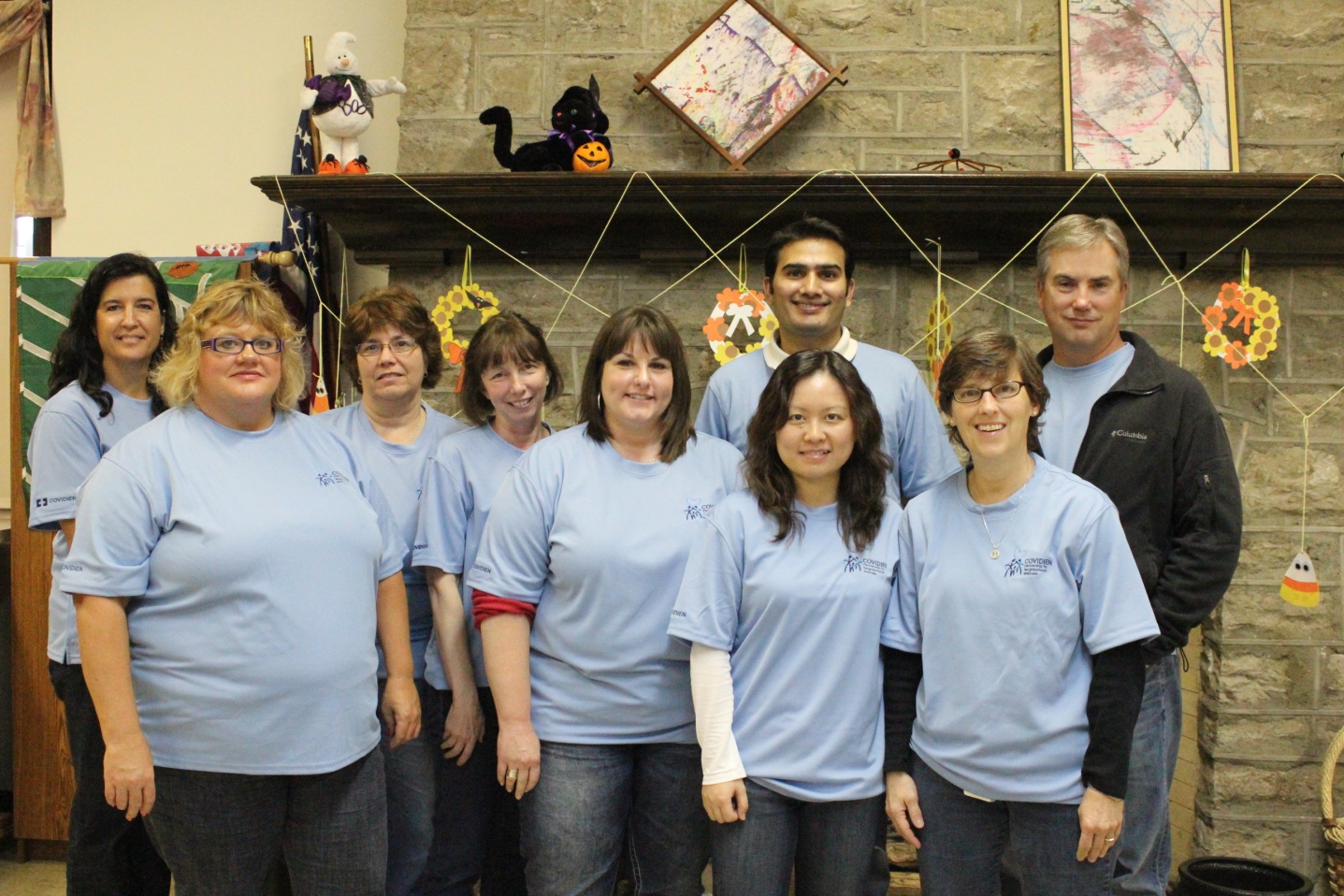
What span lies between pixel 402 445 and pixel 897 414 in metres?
0.95

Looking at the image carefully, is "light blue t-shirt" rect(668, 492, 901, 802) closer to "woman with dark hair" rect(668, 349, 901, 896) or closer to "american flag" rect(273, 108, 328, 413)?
"woman with dark hair" rect(668, 349, 901, 896)

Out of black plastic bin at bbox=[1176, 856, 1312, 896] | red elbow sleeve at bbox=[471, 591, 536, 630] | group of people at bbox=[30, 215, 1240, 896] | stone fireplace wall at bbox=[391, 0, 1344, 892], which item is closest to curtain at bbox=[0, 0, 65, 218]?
stone fireplace wall at bbox=[391, 0, 1344, 892]

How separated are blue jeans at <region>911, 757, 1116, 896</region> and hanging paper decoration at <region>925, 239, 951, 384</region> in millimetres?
1373

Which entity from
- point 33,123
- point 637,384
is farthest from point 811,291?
point 33,123

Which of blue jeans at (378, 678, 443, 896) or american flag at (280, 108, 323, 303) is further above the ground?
american flag at (280, 108, 323, 303)

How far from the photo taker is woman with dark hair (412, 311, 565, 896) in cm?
188

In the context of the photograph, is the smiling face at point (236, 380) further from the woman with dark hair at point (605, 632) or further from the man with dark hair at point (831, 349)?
the man with dark hair at point (831, 349)

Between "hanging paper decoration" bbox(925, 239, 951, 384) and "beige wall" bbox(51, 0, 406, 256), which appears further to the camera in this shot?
"beige wall" bbox(51, 0, 406, 256)

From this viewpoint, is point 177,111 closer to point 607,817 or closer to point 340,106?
point 340,106

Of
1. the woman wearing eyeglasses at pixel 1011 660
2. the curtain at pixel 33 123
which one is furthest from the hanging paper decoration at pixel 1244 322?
the curtain at pixel 33 123

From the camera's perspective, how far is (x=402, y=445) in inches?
78.1

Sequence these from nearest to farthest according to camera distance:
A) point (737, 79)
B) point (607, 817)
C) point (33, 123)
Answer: point (607, 817), point (737, 79), point (33, 123)

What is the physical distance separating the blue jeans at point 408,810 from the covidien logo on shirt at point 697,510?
24.6 inches

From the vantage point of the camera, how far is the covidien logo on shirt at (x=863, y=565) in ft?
5.23
